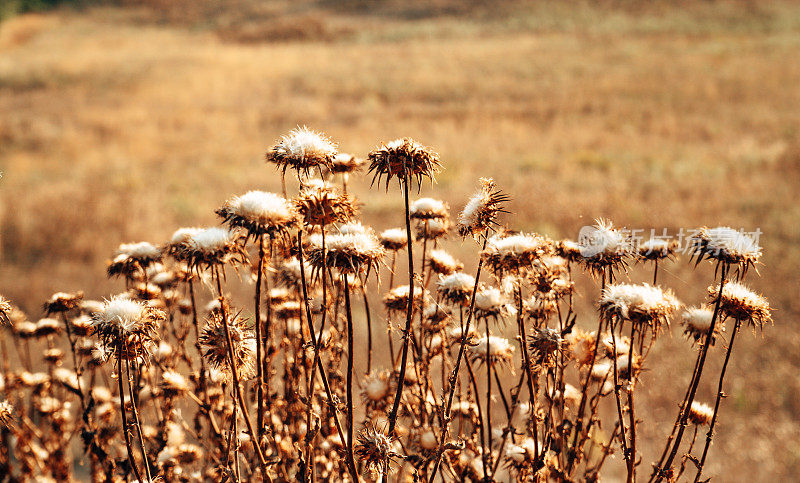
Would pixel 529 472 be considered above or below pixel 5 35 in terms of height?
below

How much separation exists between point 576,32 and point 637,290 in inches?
1518

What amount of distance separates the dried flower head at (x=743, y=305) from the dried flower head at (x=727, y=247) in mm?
106

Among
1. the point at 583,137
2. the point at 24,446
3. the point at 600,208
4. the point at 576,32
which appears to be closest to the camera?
the point at 24,446

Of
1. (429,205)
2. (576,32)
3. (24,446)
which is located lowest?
(24,446)

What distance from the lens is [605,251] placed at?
199cm

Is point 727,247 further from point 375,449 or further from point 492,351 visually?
point 375,449

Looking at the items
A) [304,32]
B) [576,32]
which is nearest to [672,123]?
[576,32]

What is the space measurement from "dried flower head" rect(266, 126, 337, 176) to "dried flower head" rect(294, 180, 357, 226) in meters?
0.09

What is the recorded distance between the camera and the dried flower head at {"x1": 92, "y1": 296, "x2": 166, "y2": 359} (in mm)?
1766

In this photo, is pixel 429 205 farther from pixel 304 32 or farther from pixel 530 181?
pixel 304 32

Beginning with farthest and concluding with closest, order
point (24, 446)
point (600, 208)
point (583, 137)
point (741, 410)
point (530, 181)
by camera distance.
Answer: point (583, 137)
point (530, 181)
point (600, 208)
point (741, 410)
point (24, 446)

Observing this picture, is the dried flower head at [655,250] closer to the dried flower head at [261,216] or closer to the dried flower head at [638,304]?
the dried flower head at [638,304]

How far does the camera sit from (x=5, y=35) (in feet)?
128

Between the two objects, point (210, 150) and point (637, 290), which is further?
point (210, 150)
